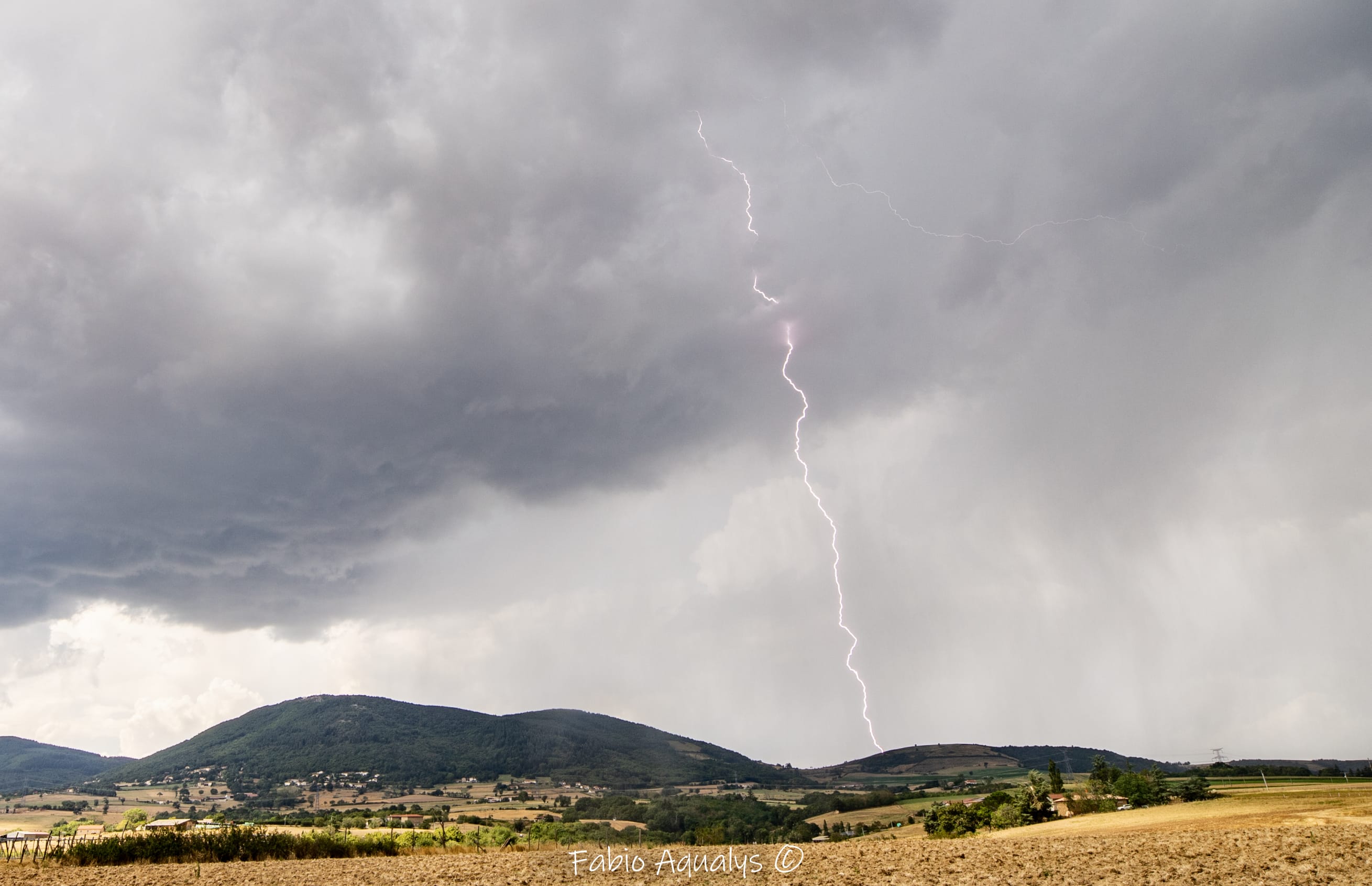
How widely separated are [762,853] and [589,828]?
20.8 metres

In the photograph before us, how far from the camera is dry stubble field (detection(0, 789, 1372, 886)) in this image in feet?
74.5

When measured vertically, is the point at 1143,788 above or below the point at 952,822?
above

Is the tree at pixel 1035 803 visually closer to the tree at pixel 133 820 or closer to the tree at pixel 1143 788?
the tree at pixel 1143 788

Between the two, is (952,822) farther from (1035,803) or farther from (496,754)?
(496,754)

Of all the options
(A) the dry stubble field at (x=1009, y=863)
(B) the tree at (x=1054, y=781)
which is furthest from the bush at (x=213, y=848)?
(B) the tree at (x=1054, y=781)

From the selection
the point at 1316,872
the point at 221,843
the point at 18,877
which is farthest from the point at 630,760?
the point at 1316,872

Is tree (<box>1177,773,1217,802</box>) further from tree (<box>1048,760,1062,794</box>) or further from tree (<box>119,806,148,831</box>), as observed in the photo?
tree (<box>119,806,148,831</box>)

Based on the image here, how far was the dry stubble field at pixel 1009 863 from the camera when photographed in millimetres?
22703

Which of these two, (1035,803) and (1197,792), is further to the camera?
(1197,792)

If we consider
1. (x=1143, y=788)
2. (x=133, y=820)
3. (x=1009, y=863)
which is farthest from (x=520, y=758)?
(x=1009, y=863)

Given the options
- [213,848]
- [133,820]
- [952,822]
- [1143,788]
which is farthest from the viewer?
[1143,788]

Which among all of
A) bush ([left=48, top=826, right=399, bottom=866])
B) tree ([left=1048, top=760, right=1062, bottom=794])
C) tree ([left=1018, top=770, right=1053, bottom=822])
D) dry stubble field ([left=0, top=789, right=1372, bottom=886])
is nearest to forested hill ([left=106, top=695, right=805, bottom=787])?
tree ([left=1048, top=760, right=1062, bottom=794])

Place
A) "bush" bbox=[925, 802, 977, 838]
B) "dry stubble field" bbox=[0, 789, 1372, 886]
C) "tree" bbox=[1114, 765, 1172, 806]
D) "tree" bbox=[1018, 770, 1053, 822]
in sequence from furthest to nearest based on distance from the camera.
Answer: "tree" bbox=[1114, 765, 1172, 806] < "tree" bbox=[1018, 770, 1053, 822] < "bush" bbox=[925, 802, 977, 838] < "dry stubble field" bbox=[0, 789, 1372, 886]

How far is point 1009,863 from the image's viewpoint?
85.1 feet
